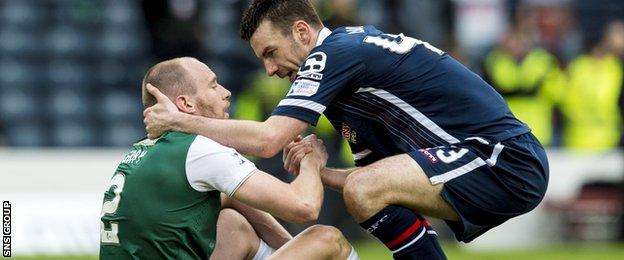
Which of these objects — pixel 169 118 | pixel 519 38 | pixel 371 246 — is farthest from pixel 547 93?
pixel 169 118

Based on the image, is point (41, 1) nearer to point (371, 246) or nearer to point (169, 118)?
point (371, 246)

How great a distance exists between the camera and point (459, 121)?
664 centimetres

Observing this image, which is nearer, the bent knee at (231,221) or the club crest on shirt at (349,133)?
the bent knee at (231,221)

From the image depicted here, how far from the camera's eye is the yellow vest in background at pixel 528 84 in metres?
14.0

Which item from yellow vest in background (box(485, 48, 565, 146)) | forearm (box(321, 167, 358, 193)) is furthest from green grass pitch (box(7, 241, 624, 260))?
forearm (box(321, 167, 358, 193))

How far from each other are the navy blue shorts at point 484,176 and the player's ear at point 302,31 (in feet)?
2.72

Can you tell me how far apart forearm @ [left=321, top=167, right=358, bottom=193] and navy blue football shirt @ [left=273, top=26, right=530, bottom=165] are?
10.9 inches

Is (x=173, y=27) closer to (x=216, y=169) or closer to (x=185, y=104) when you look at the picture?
(x=185, y=104)

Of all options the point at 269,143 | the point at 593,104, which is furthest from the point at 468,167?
the point at 593,104

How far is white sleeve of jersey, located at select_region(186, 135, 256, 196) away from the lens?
A: 5.81 m

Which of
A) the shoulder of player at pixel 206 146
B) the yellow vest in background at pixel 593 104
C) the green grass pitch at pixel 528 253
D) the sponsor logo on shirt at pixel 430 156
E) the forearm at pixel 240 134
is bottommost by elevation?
the green grass pitch at pixel 528 253

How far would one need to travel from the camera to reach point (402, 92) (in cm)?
666

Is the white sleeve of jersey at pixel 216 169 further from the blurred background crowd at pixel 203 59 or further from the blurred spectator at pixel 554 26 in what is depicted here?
the blurred spectator at pixel 554 26

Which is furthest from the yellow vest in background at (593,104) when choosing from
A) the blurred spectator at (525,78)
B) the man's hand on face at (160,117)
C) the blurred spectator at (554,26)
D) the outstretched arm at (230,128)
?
the man's hand on face at (160,117)
